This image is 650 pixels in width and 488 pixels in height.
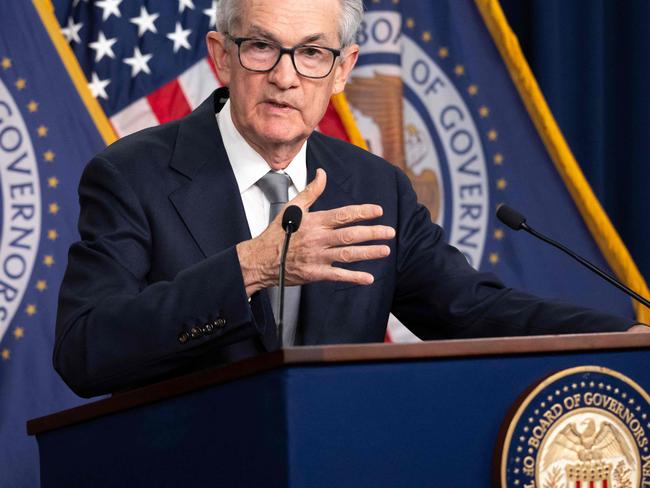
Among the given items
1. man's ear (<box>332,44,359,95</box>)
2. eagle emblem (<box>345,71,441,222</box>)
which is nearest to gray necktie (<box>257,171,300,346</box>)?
man's ear (<box>332,44,359,95</box>)

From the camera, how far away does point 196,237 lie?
7.13 feet

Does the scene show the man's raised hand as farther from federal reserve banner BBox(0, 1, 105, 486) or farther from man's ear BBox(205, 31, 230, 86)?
federal reserve banner BBox(0, 1, 105, 486)

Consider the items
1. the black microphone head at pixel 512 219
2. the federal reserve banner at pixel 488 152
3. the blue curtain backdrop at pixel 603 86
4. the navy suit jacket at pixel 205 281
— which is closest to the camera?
the navy suit jacket at pixel 205 281

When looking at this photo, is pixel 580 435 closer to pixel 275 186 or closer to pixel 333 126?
pixel 275 186

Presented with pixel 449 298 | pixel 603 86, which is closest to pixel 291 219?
pixel 449 298

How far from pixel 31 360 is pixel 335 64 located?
156cm

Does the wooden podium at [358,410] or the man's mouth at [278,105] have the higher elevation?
the man's mouth at [278,105]

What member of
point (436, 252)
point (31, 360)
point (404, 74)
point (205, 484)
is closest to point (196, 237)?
point (436, 252)

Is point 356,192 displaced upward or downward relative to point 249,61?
downward

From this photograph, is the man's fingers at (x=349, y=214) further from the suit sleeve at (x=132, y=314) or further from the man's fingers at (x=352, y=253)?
the suit sleeve at (x=132, y=314)

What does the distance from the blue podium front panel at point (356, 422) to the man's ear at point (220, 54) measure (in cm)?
96

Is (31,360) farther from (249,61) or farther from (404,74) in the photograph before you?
(404,74)

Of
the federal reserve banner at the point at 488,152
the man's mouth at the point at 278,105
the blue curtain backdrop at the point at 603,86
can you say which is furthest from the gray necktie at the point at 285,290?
the blue curtain backdrop at the point at 603,86

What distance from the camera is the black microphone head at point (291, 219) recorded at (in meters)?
1.66
